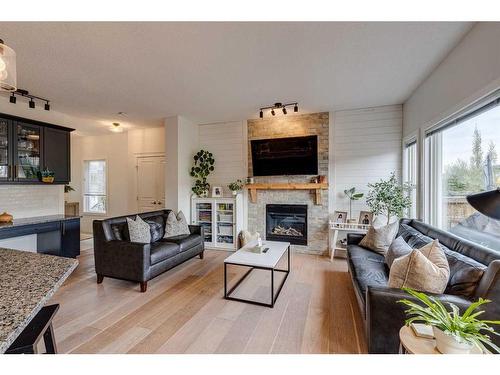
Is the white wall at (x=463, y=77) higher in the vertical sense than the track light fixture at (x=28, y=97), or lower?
lower

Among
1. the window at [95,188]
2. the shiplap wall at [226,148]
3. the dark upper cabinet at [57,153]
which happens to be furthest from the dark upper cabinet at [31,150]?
the shiplap wall at [226,148]

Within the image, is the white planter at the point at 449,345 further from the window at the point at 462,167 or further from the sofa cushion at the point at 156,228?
the sofa cushion at the point at 156,228

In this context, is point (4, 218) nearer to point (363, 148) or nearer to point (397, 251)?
point (397, 251)

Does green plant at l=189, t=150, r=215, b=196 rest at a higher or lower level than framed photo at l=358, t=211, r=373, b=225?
Answer: higher

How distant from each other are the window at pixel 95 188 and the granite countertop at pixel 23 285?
16.9ft

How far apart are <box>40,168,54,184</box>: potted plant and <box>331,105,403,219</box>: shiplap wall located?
4.90m

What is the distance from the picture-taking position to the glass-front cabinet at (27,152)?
358 cm

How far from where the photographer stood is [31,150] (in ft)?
12.4

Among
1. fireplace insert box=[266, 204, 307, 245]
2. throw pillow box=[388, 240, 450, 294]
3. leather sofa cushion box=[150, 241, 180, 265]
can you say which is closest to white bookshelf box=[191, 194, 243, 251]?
fireplace insert box=[266, 204, 307, 245]

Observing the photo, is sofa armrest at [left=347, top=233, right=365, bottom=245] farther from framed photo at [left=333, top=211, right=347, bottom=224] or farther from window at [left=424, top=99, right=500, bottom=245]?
window at [left=424, top=99, right=500, bottom=245]

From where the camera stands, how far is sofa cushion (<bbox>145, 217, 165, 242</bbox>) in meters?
3.53

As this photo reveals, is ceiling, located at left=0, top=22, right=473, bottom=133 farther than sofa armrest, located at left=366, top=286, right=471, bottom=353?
Yes

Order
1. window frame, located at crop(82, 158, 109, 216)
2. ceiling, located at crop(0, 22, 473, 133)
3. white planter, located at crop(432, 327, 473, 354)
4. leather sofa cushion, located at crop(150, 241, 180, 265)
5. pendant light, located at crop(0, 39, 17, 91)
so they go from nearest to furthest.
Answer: white planter, located at crop(432, 327, 473, 354) < pendant light, located at crop(0, 39, 17, 91) < ceiling, located at crop(0, 22, 473, 133) < leather sofa cushion, located at crop(150, 241, 180, 265) < window frame, located at crop(82, 158, 109, 216)

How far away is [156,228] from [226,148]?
90.6 inches
